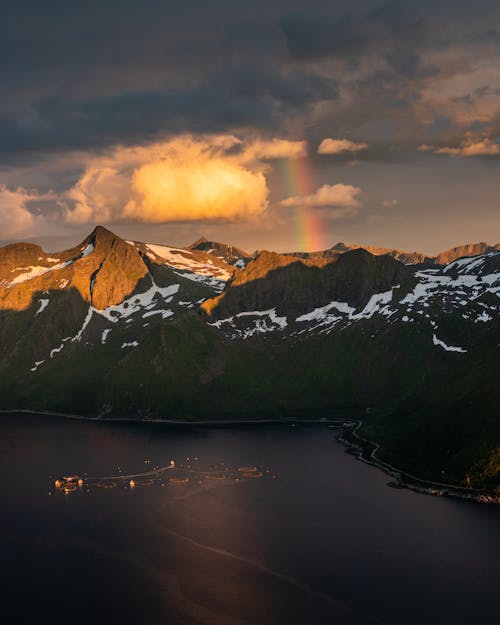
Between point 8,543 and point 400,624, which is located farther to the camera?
point 8,543

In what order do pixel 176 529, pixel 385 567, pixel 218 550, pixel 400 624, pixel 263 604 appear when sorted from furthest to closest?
pixel 176 529
pixel 218 550
pixel 385 567
pixel 263 604
pixel 400 624

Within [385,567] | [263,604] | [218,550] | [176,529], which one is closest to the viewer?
[263,604]

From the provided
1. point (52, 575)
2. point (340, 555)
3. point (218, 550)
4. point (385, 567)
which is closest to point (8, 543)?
point (52, 575)

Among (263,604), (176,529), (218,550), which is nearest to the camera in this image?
(263,604)

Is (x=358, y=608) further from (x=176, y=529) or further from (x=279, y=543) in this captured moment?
(x=176, y=529)

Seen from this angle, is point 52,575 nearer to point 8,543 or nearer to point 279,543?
point 8,543

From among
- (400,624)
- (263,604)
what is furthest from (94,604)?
(400,624)

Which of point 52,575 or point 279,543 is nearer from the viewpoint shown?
point 52,575

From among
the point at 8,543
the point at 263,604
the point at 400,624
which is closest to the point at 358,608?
the point at 400,624
